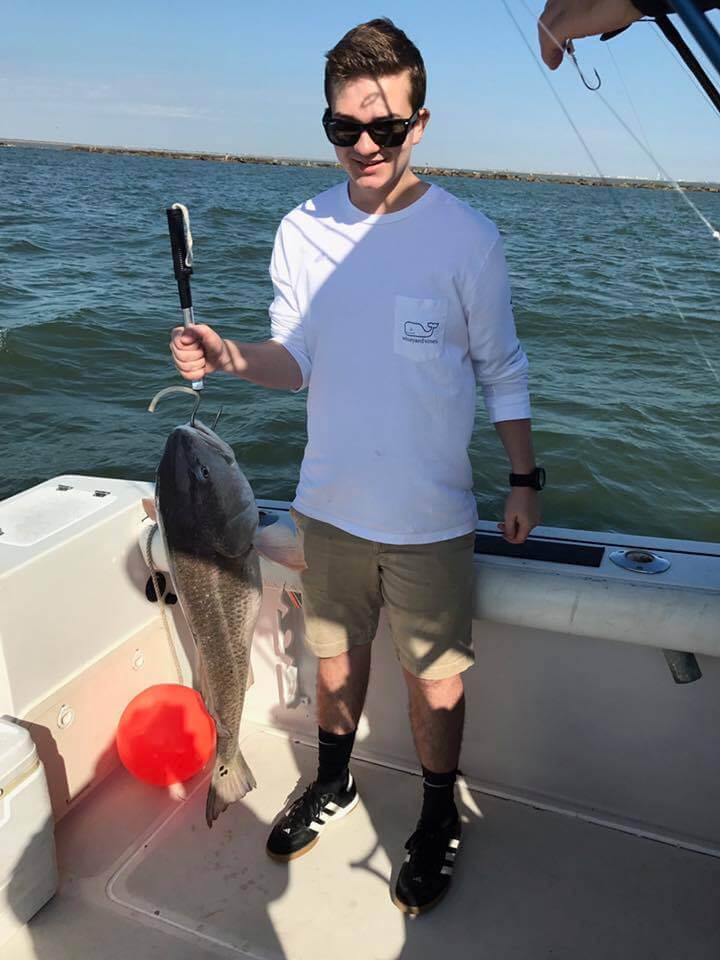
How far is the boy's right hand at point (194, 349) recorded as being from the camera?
2.01 meters

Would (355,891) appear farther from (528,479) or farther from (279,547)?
(528,479)

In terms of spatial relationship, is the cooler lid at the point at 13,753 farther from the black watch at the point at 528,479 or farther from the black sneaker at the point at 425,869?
the black watch at the point at 528,479

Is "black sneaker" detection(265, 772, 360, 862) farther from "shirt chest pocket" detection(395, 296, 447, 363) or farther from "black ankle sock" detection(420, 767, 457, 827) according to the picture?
"shirt chest pocket" detection(395, 296, 447, 363)

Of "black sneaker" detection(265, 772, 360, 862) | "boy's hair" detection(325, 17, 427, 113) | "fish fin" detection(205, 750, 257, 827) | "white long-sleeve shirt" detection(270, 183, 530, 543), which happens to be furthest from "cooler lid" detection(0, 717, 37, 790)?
"boy's hair" detection(325, 17, 427, 113)

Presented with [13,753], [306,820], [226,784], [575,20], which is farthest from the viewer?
[306,820]

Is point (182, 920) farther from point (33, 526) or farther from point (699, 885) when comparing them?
point (699, 885)

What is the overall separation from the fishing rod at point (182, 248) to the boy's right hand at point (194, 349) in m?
0.04

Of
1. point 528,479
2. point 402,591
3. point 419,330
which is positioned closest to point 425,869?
point 402,591

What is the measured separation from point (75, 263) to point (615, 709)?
1575 cm

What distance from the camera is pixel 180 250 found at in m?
2.01

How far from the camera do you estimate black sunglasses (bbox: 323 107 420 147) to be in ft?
6.74

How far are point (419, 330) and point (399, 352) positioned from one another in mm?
85

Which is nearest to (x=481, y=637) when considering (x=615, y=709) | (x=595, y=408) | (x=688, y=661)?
(x=615, y=709)

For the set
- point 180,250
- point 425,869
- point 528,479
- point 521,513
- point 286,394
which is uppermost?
point 180,250
